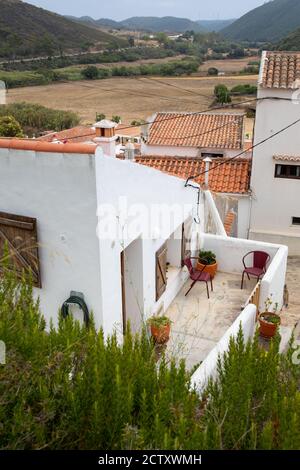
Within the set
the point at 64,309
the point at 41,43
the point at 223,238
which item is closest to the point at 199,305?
the point at 223,238

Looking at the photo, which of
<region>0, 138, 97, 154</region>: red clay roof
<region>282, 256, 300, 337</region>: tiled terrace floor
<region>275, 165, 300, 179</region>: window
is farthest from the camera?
<region>275, 165, 300, 179</region>: window

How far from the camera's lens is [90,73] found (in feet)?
303

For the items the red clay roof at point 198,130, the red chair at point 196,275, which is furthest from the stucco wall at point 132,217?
the red clay roof at point 198,130

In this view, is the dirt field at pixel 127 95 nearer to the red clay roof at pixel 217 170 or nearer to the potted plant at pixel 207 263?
the red clay roof at pixel 217 170

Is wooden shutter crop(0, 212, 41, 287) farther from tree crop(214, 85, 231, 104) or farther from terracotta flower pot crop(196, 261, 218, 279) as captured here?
tree crop(214, 85, 231, 104)

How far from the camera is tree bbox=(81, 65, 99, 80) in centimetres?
9089

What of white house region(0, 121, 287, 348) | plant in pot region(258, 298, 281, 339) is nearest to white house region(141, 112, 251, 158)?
plant in pot region(258, 298, 281, 339)

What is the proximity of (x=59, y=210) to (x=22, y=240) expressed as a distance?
0.80 m

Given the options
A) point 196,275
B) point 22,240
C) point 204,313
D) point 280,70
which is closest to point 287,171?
point 280,70

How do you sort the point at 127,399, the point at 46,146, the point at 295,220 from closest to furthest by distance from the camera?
1. the point at 127,399
2. the point at 46,146
3. the point at 295,220

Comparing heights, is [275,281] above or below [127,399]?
below

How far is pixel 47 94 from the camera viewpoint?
80.7m

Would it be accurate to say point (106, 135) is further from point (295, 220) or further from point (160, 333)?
point (295, 220)

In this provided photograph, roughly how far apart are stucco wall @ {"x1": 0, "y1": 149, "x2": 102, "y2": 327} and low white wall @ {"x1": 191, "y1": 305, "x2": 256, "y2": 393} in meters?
1.60
